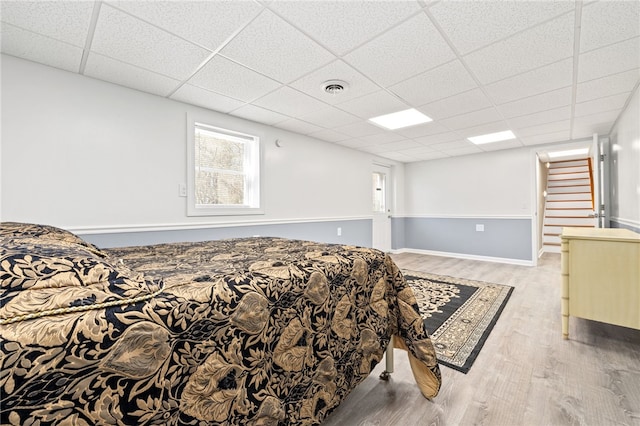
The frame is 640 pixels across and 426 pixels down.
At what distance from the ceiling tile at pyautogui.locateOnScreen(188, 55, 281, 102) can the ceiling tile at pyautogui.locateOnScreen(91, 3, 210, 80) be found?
101mm

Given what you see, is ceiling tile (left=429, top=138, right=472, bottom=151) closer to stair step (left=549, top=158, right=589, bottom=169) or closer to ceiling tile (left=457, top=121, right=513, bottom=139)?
ceiling tile (left=457, top=121, right=513, bottom=139)

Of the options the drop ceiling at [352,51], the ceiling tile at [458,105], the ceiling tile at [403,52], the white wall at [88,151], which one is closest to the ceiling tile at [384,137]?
the ceiling tile at [458,105]

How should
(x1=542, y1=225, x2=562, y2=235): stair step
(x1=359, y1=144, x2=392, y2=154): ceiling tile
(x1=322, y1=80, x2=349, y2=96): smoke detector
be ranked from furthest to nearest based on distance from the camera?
(x1=542, y1=225, x2=562, y2=235): stair step < (x1=359, y1=144, x2=392, y2=154): ceiling tile < (x1=322, y1=80, x2=349, y2=96): smoke detector

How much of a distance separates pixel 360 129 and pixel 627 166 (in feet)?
9.36

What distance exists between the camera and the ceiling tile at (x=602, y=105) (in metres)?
2.70

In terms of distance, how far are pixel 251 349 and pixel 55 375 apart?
49cm

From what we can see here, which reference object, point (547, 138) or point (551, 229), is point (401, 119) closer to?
point (547, 138)

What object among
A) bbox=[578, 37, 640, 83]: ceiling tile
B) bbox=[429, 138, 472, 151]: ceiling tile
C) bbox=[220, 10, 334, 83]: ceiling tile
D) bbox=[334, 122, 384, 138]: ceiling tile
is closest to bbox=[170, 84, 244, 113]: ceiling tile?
bbox=[220, 10, 334, 83]: ceiling tile

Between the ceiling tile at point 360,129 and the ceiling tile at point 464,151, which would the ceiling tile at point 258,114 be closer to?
the ceiling tile at point 360,129

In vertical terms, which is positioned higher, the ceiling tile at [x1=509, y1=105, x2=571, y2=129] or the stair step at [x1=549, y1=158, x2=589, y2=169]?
the stair step at [x1=549, y1=158, x2=589, y2=169]

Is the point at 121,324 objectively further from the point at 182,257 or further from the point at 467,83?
the point at 467,83

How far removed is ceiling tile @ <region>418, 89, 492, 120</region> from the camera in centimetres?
270

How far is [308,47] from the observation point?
6.25ft

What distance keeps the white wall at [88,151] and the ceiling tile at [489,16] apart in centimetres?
241
